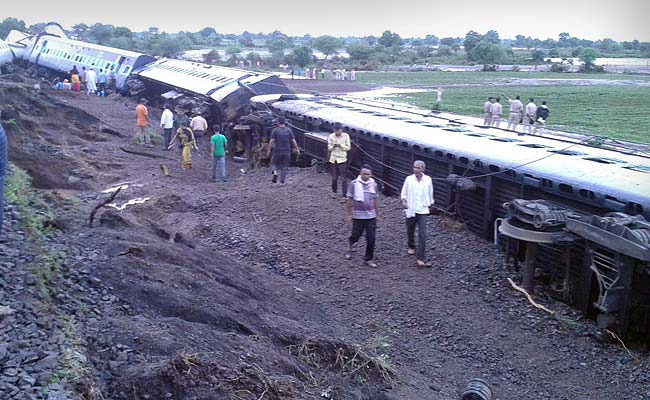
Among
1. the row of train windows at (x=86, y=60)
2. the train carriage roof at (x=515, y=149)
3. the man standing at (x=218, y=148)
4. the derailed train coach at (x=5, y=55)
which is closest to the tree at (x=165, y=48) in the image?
the derailed train coach at (x=5, y=55)

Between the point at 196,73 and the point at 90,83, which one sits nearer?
the point at 196,73

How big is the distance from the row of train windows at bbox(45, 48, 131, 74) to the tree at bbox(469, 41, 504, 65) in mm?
46119

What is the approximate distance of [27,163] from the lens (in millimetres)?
13875

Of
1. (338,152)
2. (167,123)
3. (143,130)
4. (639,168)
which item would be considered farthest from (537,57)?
(639,168)

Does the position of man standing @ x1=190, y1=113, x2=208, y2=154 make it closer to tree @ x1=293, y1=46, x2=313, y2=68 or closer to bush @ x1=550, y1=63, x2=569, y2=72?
tree @ x1=293, y1=46, x2=313, y2=68

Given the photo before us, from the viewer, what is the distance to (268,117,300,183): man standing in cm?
1427

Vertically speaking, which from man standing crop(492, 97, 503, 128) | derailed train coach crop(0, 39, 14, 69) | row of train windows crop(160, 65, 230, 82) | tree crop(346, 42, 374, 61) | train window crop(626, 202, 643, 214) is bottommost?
tree crop(346, 42, 374, 61)

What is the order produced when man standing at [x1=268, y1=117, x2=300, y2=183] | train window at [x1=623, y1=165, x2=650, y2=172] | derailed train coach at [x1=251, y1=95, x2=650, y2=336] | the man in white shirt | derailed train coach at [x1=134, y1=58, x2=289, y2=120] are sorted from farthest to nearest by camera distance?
derailed train coach at [x1=134, y1=58, x2=289, y2=120] < the man in white shirt < man standing at [x1=268, y1=117, x2=300, y2=183] < train window at [x1=623, y1=165, x2=650, y2=172] < derailed train coach at [x1=251, y1=95, x2=650, y2=336]

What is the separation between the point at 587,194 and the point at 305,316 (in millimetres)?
3780

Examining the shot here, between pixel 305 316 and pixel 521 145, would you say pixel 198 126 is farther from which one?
pixel 305 316

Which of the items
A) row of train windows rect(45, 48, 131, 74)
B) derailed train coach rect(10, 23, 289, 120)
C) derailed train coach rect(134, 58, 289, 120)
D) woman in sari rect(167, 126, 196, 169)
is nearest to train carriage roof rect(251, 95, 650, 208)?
woman in sari rect(167, 126, 196, 169)

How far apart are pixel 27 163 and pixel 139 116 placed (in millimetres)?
5819

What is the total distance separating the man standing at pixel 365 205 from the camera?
9.51 m

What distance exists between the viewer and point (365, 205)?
31.3 ft
